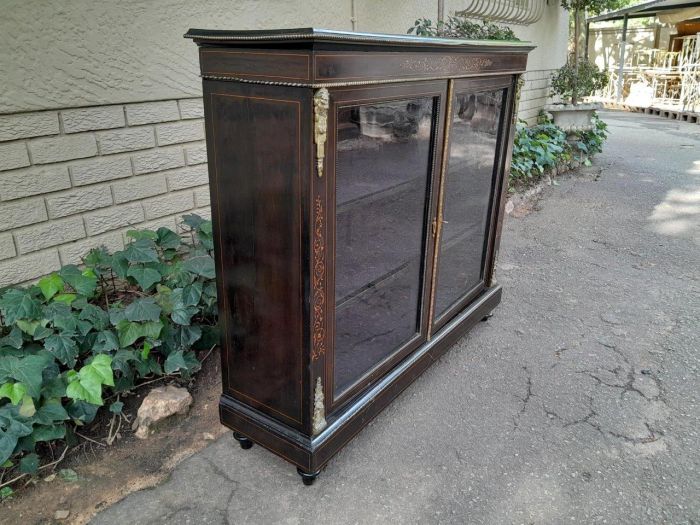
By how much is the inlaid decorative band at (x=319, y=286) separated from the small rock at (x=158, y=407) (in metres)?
0.82

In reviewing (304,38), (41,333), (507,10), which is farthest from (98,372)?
(507,10)

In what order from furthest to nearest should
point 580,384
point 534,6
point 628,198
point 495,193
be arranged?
point 534,6 → point 628,198 → point 495,193 → point 580,384

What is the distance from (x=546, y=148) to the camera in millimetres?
5949

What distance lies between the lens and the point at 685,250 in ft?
13.4

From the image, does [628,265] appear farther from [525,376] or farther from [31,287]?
[31,287]

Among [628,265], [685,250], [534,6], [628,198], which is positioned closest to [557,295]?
[628,265]

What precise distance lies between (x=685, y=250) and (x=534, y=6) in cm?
397

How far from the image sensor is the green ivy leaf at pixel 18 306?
196cm

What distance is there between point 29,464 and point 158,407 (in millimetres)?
473

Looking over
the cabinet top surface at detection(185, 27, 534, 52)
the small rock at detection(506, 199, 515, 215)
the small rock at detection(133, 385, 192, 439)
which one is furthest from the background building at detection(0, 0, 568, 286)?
the small rock at detection(506, 199, 515, 215)

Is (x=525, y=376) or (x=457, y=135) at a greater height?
(x=457, y=135)

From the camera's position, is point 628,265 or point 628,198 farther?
point 628,198

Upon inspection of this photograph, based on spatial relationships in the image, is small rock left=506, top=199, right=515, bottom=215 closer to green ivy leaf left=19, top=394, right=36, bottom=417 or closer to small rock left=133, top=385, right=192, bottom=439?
small rock left=133, top=385, right=192, bottom=439

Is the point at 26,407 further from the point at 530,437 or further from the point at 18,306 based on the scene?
the point at 530,437
